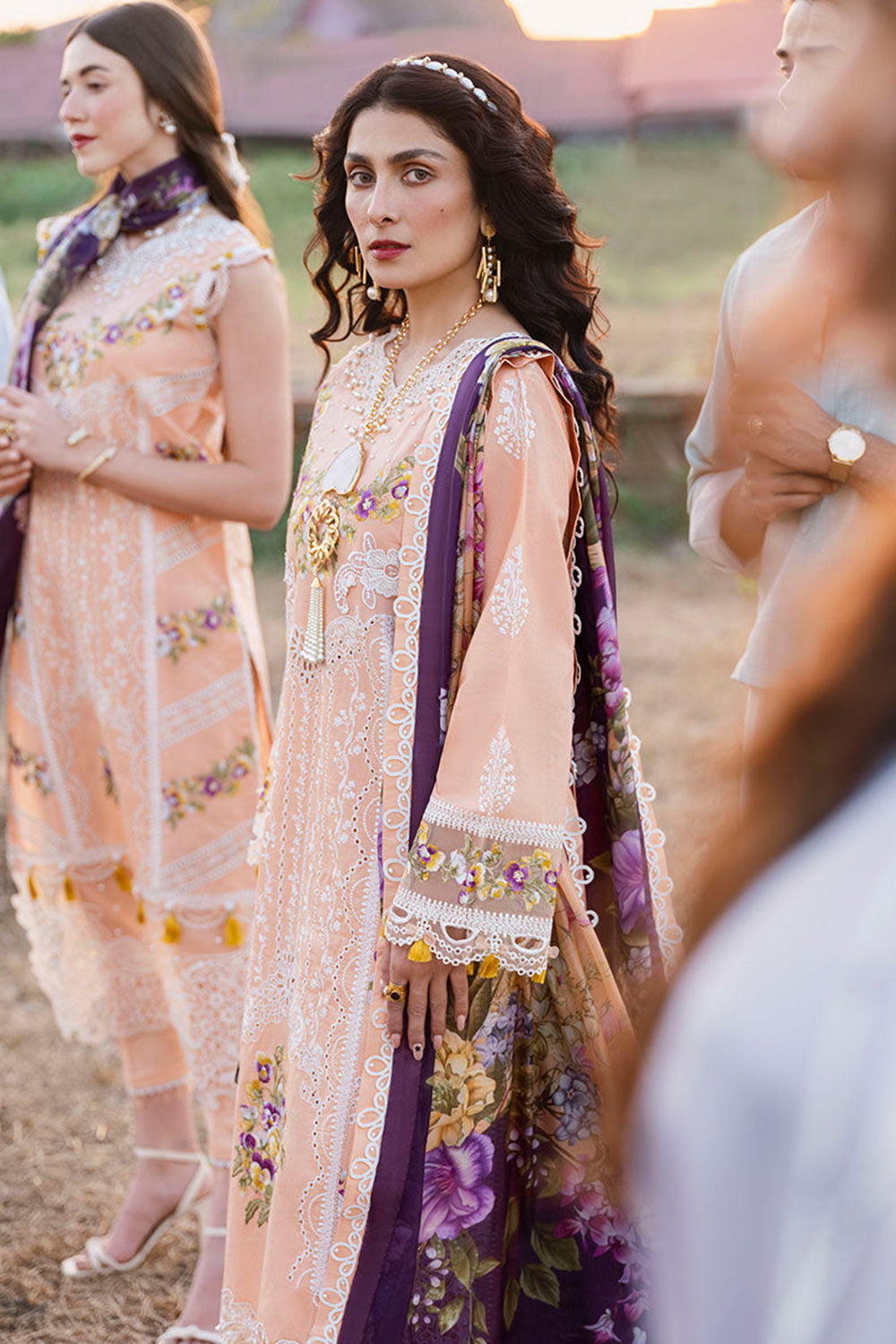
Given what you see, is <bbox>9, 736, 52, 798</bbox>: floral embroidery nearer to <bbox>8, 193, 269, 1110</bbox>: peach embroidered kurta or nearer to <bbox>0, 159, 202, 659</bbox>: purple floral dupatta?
<bbox>8, 193, 269, 1110</bbox>: peach embroidered kurta

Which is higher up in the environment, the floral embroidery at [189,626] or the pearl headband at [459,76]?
the pearl headband at [459,76]

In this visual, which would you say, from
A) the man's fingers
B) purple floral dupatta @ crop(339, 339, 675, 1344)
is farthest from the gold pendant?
the man's fingers

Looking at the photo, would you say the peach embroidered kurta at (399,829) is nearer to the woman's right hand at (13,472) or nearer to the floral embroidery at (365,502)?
the floral embroidery at (365,502)

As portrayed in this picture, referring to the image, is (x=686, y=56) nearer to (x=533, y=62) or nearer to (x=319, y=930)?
(x=533, y=62)

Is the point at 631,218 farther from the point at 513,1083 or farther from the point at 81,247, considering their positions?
the point at 513,1083

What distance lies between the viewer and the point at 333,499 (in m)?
1.95

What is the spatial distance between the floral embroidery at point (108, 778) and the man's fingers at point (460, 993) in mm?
1214

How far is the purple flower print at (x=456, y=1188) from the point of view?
5.91 feet

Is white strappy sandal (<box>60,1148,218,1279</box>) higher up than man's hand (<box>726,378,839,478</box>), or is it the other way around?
man's hand (<box>726,378,839,478</box>)

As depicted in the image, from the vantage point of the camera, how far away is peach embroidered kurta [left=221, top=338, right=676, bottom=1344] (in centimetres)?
172

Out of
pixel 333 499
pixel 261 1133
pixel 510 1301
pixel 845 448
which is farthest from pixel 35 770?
pixel 845 448

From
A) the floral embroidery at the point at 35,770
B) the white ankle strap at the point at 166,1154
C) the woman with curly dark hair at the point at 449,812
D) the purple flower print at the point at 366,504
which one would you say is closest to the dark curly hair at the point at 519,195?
the woman with curly dark hair at the point at 449,812

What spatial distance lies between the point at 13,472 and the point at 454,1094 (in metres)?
1.52

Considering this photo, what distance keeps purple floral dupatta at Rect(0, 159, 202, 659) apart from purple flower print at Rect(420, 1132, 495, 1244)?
1533 millimetres
